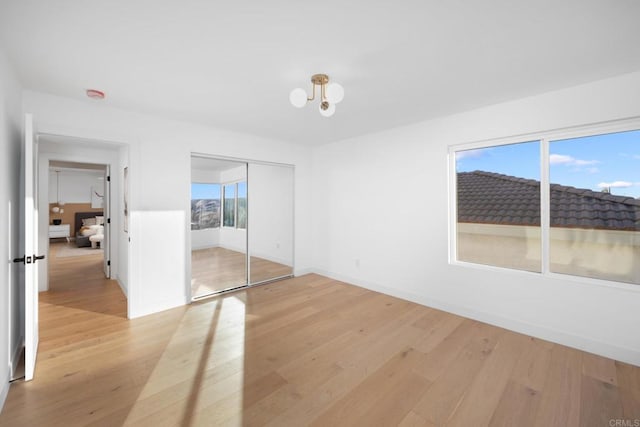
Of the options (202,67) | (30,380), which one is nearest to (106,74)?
(202,67)

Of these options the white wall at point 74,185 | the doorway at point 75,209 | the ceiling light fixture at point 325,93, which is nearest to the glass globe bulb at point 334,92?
the ceiling light fixture at point 325,93

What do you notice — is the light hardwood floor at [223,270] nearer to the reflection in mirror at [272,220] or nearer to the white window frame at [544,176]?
the reflection in mirror at [272,220]

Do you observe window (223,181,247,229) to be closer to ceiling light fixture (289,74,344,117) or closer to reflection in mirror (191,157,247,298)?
reflection in mirror (191,157,247,298)

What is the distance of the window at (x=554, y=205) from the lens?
244 cm

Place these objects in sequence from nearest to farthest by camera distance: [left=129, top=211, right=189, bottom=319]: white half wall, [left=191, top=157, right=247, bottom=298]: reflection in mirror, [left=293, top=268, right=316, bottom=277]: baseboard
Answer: [left=129, top=211, right=189, bottom=319]: white half wall
[left=191, top=157, right=247, bottom=298]: reflection in mirror
[left=293, top=268, right=316, bottom=277]: baseboard

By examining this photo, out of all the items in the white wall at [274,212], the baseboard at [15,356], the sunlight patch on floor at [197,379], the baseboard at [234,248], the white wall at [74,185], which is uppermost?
the white wall at [74,185]

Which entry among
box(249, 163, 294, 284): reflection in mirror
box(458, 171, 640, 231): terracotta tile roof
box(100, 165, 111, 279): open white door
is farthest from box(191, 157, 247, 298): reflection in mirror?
box(458, 171, 640, 231): terracotta tile roof

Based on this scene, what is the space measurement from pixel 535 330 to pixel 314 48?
134 inches

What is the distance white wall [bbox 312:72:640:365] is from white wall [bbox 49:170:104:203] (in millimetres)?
9027

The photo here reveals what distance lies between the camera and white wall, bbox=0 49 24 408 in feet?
6.08

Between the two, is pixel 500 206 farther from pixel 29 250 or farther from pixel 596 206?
pixel 29 250

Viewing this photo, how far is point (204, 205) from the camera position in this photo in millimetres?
4660

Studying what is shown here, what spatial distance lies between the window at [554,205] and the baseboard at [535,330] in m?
0.59

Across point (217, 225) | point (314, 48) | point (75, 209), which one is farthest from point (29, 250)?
point (75, 209)
